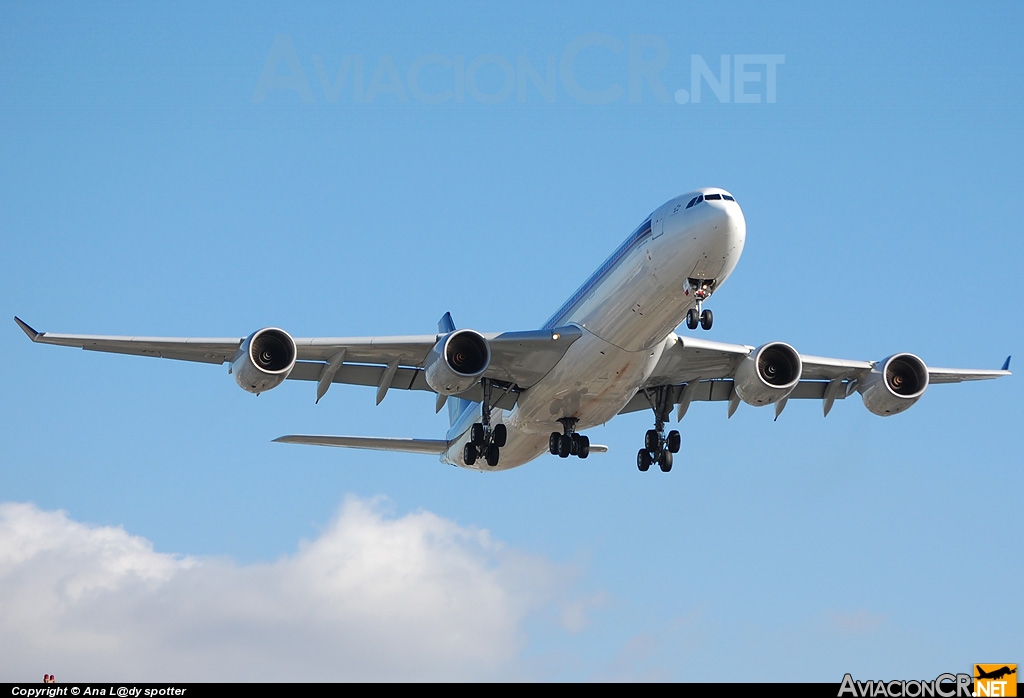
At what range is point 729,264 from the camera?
A: 96.6 ft

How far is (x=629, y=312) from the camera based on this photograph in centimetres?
3078

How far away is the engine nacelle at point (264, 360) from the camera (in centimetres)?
3092

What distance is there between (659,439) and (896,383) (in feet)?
22.1

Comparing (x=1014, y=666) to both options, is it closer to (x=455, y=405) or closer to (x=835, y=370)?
(x=835, y=370)

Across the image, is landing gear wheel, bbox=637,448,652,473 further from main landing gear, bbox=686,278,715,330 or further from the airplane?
main landing gear, bbox=686,278,715,330

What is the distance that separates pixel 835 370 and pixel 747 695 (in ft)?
51.2

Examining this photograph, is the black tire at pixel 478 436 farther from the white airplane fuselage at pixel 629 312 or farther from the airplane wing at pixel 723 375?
the airplane wing at pixel 723 375

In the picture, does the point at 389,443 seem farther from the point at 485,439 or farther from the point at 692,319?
the point at 692,319

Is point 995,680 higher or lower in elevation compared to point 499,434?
lower

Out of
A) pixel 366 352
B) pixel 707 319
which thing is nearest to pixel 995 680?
pixel 707 319

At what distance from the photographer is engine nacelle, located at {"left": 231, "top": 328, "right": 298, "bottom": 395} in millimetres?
30922

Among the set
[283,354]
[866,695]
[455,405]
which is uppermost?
[455,405]

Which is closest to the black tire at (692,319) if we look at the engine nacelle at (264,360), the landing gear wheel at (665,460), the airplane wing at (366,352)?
the airplane wing at (366,352)

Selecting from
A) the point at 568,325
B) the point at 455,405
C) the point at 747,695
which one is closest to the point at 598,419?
the point at 568,325
